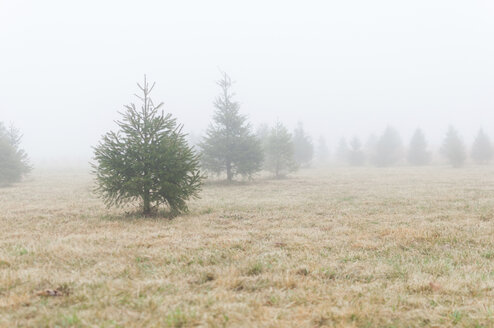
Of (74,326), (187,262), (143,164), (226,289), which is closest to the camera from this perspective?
(74,326)

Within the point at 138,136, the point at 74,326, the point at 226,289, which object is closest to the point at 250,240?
the point at 226,289

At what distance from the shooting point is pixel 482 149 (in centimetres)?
4728

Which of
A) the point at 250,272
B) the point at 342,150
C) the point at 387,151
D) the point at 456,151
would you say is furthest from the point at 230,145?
the point at 342,150

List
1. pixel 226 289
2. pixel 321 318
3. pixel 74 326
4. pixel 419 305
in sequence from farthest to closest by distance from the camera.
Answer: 1. pixel 226 289
2. pixel 419 305
3. pixel 321 318
4. pixel 74 326

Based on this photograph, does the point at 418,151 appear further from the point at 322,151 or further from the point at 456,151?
the point at 322,151

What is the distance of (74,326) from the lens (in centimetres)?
351

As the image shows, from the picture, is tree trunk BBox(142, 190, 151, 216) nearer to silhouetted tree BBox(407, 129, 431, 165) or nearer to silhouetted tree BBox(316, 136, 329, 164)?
silhouetted tree BBox(407, 129, 431, 165)

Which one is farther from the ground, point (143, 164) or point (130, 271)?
point (143, 164)

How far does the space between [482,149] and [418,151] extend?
342 inches

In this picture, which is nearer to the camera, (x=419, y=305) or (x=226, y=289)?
(x=419, y=305)

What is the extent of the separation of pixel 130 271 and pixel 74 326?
70.4 inches

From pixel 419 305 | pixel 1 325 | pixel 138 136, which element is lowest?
pixel 419 305

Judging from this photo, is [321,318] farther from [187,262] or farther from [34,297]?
[34,297]

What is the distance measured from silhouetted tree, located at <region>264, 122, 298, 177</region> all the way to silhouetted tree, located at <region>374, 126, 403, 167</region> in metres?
27.8
